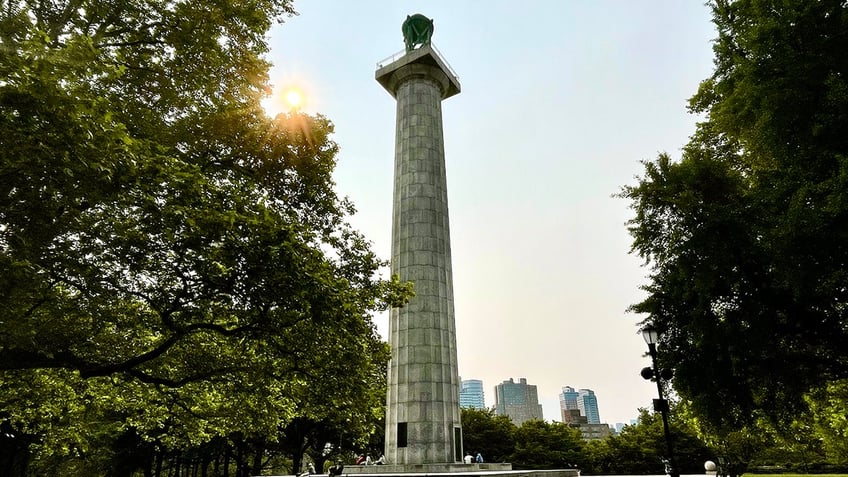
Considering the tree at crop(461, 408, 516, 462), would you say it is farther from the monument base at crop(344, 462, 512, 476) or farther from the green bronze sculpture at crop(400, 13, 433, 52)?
the green bronze sculpture at crop(400, 13, 433, 52)

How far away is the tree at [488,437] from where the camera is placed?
49.9 m

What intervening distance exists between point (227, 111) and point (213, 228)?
4847 mm

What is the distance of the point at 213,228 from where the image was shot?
10.5 m

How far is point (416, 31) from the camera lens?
3444cm

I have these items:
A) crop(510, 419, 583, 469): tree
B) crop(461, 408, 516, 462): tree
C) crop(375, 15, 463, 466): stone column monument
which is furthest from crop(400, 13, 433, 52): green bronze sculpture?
crop(510, 419, 583, 469): tree

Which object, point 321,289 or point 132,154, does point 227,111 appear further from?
point 321,289

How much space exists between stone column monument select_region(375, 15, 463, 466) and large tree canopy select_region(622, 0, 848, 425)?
9.98 metres

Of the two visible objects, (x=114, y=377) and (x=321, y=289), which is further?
(x=114, y=377)

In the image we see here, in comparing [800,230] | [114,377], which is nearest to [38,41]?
[114,377]

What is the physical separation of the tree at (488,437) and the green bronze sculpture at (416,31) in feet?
123

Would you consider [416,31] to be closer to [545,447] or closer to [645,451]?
[545,447]

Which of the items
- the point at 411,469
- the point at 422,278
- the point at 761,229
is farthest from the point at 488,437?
the point at 761,229

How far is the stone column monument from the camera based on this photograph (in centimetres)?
2247

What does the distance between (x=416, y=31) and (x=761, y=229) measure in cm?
2784
